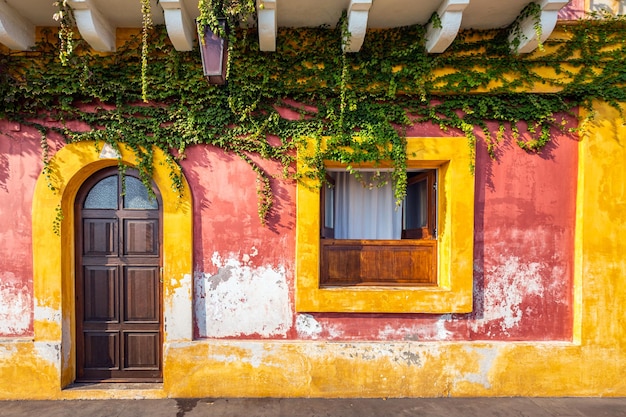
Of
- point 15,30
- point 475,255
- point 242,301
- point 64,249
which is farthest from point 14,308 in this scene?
point 475,255

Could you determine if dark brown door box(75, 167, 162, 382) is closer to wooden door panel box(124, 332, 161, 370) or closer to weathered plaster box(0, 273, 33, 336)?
wooden door panel box(124, 332, 161, 370)

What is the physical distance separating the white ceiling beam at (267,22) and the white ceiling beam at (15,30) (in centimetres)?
262

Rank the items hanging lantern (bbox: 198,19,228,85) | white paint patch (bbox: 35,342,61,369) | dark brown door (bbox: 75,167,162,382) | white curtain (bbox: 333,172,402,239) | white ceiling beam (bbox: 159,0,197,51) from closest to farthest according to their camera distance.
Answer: hanging lantern (bbox: 198,19,228,85) → white ceiling beam (bbox: 159,0,197,51) → white paint patch (bbox: 35,342,61,369) → dark brown door (bbox: 75,167,162,382) → white curtain (bbox: 333,172,402,239)

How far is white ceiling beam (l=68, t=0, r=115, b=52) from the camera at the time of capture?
3589mm

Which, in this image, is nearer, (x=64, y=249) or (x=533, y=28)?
(x=533, y=28)

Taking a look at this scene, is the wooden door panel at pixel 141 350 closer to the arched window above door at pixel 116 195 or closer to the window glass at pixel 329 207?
the arched window above door at pixel 116 195

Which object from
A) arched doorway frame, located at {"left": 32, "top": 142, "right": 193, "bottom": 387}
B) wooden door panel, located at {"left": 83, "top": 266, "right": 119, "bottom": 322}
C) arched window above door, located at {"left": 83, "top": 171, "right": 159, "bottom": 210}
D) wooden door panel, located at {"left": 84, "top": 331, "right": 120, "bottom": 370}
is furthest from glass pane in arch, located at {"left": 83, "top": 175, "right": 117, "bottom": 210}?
wooden door panel, located at {"left": 84, "top": 331, "right": 120, "bottom": 370}

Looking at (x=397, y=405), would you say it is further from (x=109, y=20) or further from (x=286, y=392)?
(x=109, y=20)

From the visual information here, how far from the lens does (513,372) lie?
13.4 feet

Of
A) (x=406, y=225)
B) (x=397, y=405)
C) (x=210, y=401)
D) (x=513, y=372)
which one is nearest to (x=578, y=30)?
A: (x=406, y=225)

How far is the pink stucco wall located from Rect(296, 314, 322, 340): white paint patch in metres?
0.01

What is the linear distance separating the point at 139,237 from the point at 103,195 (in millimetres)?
690

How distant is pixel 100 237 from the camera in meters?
4.32

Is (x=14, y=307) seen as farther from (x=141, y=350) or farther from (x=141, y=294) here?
(x=141, y=350)
